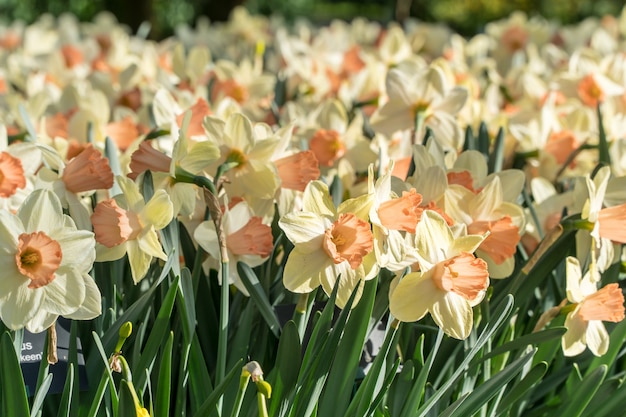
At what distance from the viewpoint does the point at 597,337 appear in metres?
1.46

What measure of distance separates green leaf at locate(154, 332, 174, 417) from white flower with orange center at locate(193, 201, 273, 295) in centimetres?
18

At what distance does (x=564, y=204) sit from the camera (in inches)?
68.8

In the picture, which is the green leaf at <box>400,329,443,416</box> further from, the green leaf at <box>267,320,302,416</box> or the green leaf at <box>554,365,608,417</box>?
the green leaf at <box>554,365,608,417</box>

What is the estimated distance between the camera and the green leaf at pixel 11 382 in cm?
116

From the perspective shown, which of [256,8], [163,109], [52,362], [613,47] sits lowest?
[256,8]

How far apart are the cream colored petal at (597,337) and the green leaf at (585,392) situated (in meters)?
0.06

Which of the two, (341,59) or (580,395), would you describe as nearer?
(580,395)

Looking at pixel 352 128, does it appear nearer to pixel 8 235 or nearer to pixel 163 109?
pixel 163 109

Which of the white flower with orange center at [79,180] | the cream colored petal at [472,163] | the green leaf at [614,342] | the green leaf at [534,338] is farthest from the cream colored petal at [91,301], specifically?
the green leaf at [614,342]

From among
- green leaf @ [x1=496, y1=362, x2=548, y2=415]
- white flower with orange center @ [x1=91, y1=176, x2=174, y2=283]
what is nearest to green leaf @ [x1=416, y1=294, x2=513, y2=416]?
green leaf @ [x1=496, y1=362, x2=548, y2=415]

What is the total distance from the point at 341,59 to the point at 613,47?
1.15 m

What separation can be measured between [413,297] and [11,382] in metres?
0.56

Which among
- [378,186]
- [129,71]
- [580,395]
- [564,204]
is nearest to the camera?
[378,186]

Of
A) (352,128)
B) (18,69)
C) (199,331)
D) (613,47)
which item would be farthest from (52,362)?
(613,47)
